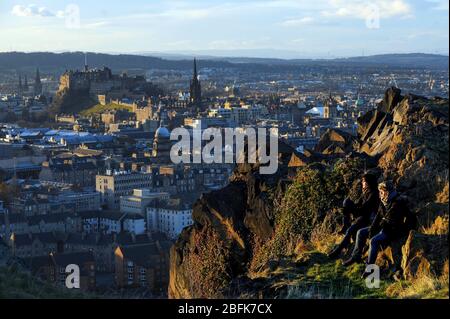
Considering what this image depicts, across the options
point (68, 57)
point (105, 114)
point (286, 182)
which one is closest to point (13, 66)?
point (68, 57)

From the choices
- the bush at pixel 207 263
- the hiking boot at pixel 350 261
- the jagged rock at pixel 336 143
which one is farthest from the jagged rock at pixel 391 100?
the hiking boot at pixel 350 261

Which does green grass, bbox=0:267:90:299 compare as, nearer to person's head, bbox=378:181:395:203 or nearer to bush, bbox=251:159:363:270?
person's head, bbox=378:181:395:203

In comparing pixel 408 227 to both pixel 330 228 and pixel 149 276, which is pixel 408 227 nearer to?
pixel 330 228

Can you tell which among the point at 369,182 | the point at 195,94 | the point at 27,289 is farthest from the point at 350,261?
the point at 195,94

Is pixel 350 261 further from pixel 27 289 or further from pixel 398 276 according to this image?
pixel 27 289

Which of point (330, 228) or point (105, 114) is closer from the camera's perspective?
point (330, 228)

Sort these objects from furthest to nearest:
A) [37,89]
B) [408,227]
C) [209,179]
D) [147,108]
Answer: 1. [37,89]
2. [147,108]
3. [209,179]
4. [408,227]

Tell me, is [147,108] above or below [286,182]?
below
